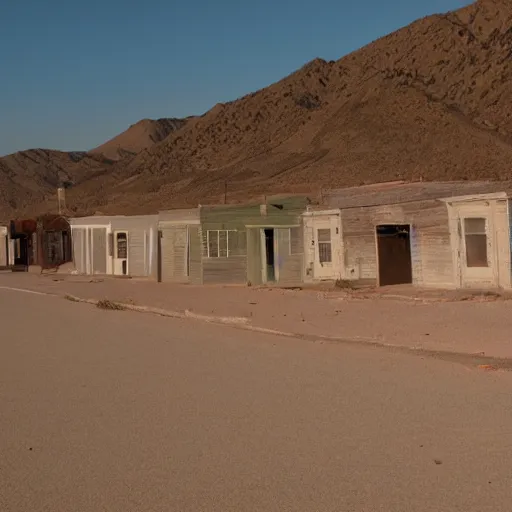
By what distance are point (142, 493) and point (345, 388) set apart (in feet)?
13.0

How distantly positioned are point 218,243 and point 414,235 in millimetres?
7283

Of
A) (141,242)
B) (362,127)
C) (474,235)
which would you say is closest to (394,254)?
(474,235)

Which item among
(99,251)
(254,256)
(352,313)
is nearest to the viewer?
(352,313)

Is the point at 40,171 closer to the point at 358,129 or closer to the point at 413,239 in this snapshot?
the point at 358,129

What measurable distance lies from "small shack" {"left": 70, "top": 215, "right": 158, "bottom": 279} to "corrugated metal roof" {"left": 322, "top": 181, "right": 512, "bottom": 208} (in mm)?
8231

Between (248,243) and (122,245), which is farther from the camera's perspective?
(122,245)

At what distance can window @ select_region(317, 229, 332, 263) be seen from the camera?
25375 mm

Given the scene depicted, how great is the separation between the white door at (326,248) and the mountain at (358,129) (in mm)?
27618

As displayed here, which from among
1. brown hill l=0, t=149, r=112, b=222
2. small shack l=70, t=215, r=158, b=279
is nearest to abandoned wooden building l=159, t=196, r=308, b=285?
small shack l=70, t=215, r=158, b=279

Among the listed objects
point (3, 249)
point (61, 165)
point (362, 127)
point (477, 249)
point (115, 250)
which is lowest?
point (477, 249)

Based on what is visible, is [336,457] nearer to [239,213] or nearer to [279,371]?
Answer: [279,371]

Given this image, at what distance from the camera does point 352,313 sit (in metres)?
17.3

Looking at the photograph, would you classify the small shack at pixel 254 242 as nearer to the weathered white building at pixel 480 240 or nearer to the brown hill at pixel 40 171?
the weathered white building at pixel 480 240

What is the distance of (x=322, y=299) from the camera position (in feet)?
68.8
